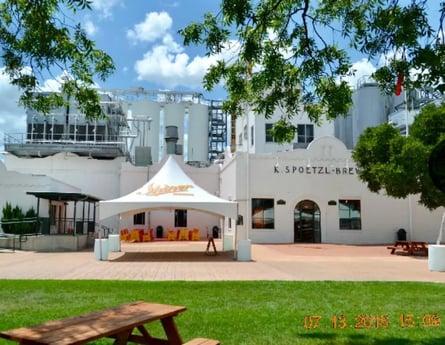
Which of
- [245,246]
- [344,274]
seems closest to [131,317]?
[344,274]

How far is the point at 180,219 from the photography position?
111 ft

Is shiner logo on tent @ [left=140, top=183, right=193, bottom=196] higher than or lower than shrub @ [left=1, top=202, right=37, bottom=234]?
higher

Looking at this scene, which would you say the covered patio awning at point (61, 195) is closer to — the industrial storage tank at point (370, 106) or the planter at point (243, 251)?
the planter at point (243, 251)

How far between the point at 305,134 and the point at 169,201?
19738 mm

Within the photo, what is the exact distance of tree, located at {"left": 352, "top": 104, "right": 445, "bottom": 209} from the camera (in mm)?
18828

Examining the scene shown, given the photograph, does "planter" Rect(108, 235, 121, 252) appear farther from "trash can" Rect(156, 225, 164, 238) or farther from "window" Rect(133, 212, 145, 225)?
"window" Rect(133, 212, 145, 225)

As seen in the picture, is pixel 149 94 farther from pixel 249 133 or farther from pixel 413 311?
pixel 413 311

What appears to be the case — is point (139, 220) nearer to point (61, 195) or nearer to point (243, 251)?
point (61, 195)

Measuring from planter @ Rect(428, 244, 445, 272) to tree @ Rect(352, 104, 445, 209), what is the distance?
3813mm

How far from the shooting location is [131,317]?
4.50 metres

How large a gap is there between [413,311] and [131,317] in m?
5.52

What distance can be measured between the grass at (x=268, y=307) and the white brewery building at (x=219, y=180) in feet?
24.4

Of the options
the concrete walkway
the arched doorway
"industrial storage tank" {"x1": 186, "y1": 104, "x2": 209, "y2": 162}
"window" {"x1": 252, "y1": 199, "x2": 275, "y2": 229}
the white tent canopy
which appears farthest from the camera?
"industrial storage tank" {"x1": 186, "y1": 104, "x2": 209, "y2": 162}

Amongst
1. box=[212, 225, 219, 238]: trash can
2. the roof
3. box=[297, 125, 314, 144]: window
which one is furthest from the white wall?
the roof
